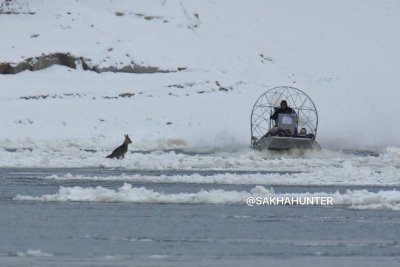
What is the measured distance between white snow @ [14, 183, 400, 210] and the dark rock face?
2827 cm

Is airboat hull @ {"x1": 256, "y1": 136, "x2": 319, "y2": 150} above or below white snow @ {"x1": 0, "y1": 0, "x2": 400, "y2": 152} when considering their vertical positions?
below

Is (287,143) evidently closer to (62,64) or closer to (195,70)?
(195,70)

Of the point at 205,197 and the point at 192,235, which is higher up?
the point at 205,197

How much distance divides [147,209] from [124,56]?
3164 centimetres

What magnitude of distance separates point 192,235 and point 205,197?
399 cm

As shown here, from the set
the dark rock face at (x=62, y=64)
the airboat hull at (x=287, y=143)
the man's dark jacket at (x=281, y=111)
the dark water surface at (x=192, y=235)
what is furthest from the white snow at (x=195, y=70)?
the dark water surface at (x=192, y=235)

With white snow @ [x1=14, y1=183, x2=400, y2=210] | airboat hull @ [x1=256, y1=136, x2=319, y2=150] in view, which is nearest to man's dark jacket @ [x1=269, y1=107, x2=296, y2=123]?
airboat hull @ [x1=256, y1=136, x2=319, y2=150]

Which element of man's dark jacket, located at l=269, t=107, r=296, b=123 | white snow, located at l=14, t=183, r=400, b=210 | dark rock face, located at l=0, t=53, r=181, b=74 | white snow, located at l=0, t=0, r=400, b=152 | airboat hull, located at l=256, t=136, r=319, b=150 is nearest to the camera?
white snow, located at l=14, t=183, r=400, b=210

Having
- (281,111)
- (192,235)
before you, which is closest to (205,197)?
(192,235)

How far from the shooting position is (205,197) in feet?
71.1

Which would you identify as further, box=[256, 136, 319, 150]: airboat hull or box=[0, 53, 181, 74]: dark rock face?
box=[0, 53, 181, 74]: dark rock face

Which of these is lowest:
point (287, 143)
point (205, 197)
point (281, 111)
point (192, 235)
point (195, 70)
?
point (192, 235)

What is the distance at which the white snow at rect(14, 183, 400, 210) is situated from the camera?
2088cm

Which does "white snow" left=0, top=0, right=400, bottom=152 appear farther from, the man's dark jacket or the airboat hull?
the airboat hull
